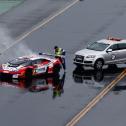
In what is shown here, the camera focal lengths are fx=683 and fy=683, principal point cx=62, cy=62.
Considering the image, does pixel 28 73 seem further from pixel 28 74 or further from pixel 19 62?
pixel 19 62

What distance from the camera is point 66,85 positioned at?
43.8 meters

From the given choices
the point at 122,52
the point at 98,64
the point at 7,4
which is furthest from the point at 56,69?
the point at 7,4

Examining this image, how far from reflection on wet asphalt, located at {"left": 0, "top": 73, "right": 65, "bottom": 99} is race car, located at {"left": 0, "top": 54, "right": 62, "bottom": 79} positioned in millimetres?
428

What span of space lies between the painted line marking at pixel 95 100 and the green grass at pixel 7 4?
926 inches

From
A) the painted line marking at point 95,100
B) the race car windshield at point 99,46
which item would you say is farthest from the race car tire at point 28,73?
the race car windshield at point 99,46

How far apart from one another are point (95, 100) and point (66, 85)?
13.3 ft

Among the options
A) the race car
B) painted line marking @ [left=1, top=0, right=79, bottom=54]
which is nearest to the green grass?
painted line marking @ [left=1, top=0, right=79, bottom=54]

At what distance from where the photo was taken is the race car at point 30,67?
4494 centimetres

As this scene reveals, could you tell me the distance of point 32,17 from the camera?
6456cm

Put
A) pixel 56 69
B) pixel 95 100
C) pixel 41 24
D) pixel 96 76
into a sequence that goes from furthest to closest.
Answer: pixel 41 24 → pixel 56 69 → pixel 96 76 → pixel 95 100

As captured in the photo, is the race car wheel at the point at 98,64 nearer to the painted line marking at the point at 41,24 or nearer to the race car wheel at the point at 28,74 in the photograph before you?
the race car wheel at the point at 28,74

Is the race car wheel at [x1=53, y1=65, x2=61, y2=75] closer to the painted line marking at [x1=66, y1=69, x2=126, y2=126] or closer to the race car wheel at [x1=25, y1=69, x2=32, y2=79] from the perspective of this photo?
the race car wheel at [x1=25, y1=69, x2=32, y2=79]

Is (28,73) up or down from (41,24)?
down

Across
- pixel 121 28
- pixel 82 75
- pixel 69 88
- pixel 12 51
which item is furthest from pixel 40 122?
pixel 121 28
